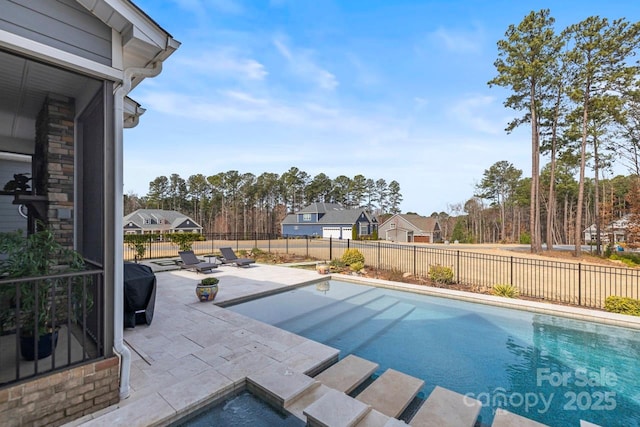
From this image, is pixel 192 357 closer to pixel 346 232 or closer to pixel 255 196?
pixel 346 232

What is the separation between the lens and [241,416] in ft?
9.91

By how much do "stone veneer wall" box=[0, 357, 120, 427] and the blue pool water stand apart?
330 centimetres

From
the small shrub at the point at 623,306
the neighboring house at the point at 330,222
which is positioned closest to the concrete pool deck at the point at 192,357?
the small shrub at the point at 623,306

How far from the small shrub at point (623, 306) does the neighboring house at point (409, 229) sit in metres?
29.9

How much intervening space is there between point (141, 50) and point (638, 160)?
24.7 meters

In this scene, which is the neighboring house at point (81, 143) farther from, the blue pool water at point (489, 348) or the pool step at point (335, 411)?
the blue pool water at point (489, 348)

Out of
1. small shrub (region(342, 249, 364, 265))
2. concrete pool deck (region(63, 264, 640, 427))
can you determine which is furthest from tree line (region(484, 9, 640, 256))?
concrete pool deck (region(63, 264, 640, 427))

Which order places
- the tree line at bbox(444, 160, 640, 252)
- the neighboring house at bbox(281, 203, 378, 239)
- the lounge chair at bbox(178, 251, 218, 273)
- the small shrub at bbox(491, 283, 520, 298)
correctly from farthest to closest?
the neighboring house at bbox(281, 203, 378, 239) → the tree line at bbox(444, 160, 640, 252) → the lounge chair at bbox(178, 251, 218, 273) → the small shrub at bbox(491, 283, 520, 298)

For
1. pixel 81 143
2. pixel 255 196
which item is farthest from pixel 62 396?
pixel 255 196

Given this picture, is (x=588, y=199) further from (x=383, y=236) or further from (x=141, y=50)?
(x=141, y=50)

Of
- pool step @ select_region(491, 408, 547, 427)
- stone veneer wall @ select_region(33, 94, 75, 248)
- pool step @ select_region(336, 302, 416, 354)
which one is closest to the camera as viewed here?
pool step @ select_region(491, 408, 547, 427)

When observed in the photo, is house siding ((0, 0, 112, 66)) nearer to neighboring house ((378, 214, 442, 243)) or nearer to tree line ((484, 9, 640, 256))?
tree line ((484, 9, 640, 256))

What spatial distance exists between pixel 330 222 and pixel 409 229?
34.0 feet

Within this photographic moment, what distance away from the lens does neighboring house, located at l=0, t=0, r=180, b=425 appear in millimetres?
2547
